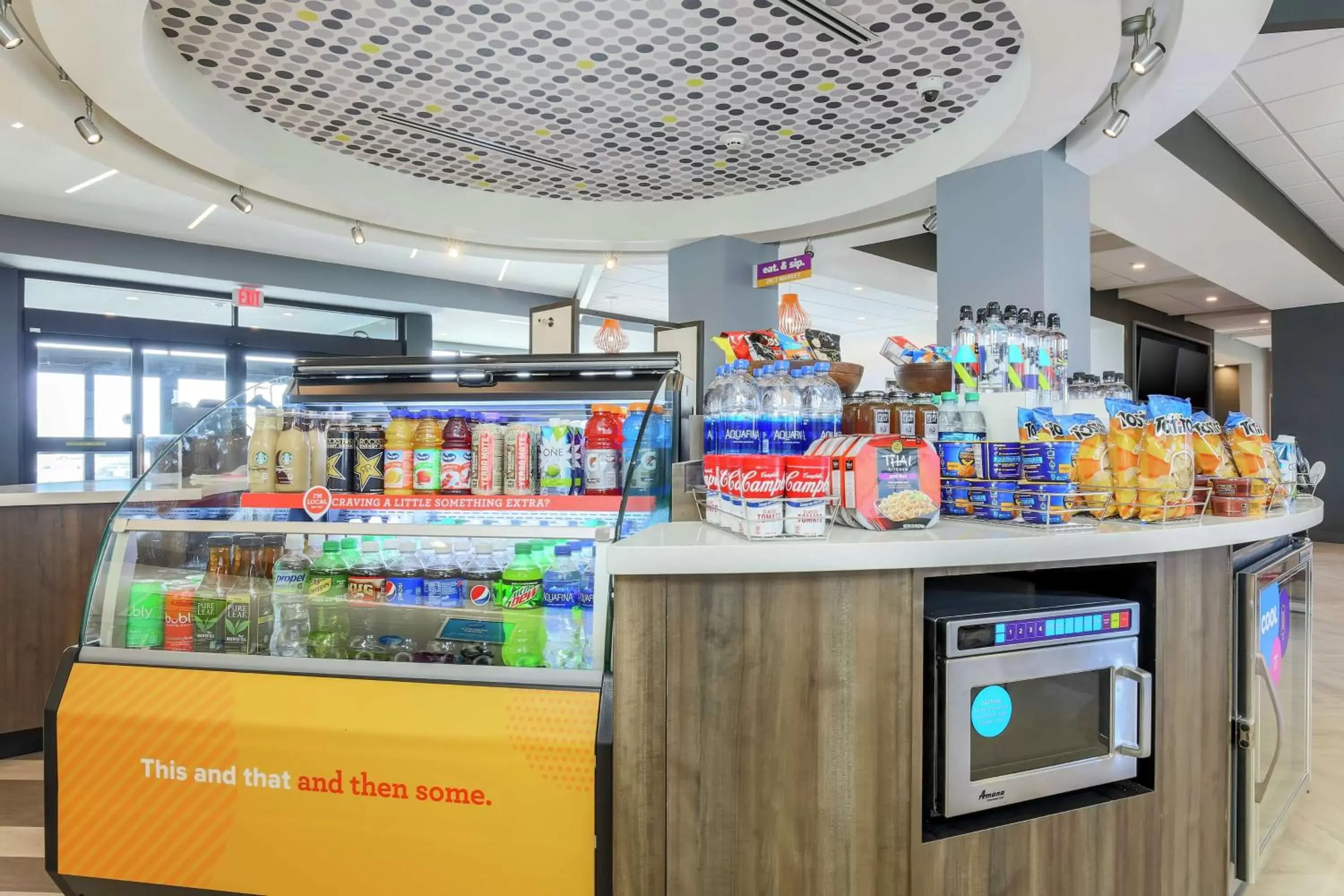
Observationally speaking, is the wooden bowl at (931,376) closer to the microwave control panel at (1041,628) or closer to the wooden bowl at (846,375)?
the wooden bowl at (846,375)

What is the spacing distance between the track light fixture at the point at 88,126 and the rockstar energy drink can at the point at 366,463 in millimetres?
2680

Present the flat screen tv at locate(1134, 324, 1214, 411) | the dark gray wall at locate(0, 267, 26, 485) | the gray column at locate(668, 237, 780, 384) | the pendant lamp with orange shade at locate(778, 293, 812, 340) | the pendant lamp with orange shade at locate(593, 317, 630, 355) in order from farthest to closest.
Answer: the flat screen tv at locate(1134, 324, 1214, 411), the dark gray wall at locate(0, 267, 26, 485), the pendant lamp with orange shade at locate(593, 317, 630, 355), the pendant lamp with orange shade at locate(778, 293, 812, 340), the gray column at locate(668, 237, 780, 384)

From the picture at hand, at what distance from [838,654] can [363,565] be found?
1268 mm

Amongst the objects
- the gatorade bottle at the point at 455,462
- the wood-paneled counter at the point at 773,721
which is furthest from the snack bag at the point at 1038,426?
the gatorade bottle at the point at 455,462

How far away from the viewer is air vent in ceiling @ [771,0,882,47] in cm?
292

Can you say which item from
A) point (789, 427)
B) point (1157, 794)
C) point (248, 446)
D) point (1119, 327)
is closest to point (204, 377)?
point (248, 446)

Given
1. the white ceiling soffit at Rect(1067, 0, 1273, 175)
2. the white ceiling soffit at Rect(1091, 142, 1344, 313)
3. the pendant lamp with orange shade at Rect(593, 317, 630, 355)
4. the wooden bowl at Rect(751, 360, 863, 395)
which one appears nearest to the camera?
the wooden bowl at Rect(751, 360, 863, 395)

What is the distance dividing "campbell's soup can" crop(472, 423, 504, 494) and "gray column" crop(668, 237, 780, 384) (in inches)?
132

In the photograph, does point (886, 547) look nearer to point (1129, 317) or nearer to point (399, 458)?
point (399, 458)

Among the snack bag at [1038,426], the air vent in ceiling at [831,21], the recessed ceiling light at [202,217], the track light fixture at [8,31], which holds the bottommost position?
the snack bag at [1038,426]

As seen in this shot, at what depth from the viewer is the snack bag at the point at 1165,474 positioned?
1.64m

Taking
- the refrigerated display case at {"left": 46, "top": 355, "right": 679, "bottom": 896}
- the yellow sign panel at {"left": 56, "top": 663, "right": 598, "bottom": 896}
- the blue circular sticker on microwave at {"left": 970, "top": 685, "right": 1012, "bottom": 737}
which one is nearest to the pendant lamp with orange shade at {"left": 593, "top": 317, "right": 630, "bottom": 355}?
the refrigerated display case at {"left": 46, "top": 355, "right": 679, "bottom": 896}

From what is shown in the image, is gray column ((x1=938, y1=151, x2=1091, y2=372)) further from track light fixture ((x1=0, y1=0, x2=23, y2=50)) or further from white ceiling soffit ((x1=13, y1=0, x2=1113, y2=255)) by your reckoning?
track light fixture ((x1=0, y1=0, x2=23, y2=50))

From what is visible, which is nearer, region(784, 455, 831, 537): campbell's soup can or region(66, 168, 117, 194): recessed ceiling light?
region(784, 455, 831, 537): campbell's soup can
